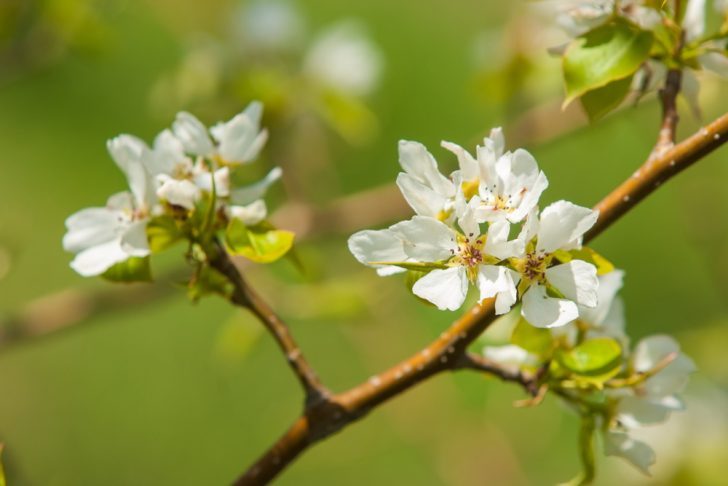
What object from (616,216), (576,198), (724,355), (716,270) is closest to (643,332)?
(576,198)

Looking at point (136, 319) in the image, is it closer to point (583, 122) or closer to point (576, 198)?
point (576, 198)

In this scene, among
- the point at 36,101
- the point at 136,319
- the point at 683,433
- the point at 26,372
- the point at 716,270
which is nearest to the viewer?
the point at 683,433

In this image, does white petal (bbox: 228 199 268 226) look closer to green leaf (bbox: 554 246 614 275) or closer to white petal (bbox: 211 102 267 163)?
white petal (bbox: 211 102 267 163)

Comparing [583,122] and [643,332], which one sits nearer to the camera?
[583,122]

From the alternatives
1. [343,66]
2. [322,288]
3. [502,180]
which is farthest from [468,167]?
[343,66]

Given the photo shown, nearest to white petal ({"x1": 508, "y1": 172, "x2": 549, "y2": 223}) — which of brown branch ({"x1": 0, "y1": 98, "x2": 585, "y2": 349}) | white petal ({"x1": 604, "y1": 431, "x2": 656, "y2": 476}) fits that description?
white petal ({"x1": 604, "y1": 431, "x2": 656, "y2": 476})

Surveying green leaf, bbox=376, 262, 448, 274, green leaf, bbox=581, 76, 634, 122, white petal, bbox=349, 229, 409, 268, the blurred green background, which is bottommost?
the blurred green background
